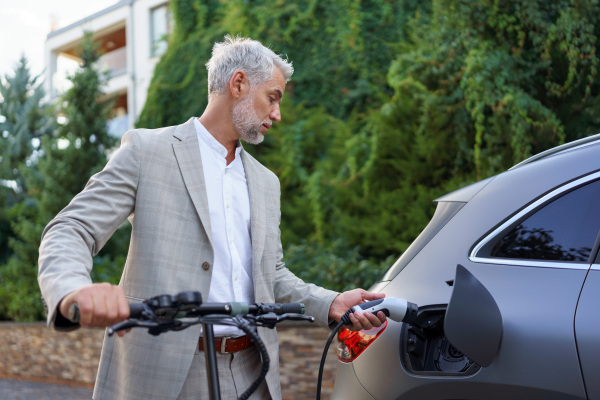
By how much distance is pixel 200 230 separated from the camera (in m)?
2.39

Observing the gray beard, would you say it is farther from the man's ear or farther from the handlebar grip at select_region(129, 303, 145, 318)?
the handlebar grip at select_region(129, 303, 145, 318)

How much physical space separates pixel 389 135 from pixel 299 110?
10.8ft

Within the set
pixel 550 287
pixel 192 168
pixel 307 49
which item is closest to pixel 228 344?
pixel 192 168

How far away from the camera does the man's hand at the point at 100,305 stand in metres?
1.60

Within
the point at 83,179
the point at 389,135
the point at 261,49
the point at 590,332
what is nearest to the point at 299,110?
the point at 389,135

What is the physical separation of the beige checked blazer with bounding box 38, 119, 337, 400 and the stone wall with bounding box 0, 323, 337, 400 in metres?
3.96

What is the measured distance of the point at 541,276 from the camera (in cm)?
221

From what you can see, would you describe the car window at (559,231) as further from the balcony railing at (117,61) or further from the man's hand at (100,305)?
the balcony railing at (117,61)

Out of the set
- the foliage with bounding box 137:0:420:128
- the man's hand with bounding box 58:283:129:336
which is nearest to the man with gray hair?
the man's hand with bounding box 58:283:129:336

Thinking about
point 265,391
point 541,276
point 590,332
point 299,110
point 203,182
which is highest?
point 299,110

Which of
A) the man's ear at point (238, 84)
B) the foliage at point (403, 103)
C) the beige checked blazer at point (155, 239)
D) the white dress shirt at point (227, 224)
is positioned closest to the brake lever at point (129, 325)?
the beige checked blazer at point (155, 239)

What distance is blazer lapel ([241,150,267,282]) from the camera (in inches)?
98.2

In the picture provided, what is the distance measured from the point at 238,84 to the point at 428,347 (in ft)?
3.73

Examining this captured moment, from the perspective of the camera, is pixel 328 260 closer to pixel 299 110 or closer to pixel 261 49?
pixel 299 110
